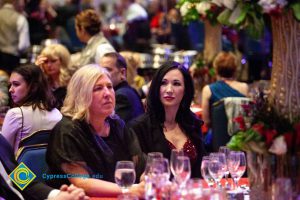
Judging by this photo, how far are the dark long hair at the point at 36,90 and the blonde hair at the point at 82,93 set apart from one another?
1.10m

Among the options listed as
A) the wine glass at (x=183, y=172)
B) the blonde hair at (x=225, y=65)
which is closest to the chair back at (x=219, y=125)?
the blonde hair at (x=225, y=65)

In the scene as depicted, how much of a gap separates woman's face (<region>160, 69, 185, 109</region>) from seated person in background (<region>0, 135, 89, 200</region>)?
1.16 metres

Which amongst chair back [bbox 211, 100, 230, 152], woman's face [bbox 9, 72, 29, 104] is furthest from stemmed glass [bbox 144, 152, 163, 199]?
chair back [bbox 211, 100, 230, 152]

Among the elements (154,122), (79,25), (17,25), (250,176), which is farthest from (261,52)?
(250,176)

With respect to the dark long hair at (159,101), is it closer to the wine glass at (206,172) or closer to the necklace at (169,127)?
the necklace at (169,127)

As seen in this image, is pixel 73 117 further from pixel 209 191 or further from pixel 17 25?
pixel 17 25

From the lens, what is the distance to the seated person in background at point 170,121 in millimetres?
5051

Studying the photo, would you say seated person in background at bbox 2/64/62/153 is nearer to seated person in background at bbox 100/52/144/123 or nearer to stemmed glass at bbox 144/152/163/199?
seated person in background at bbox 100/52/144/123

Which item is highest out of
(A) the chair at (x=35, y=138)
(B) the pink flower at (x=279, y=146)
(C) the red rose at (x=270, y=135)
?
(C) the red rose at (x=270, y=135)

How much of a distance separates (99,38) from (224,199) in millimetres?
4695

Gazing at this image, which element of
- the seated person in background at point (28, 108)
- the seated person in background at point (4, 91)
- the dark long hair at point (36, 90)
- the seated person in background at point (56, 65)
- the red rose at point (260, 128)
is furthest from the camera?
the seated person in background at point (56, 65)

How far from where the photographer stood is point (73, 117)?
445 centimetres

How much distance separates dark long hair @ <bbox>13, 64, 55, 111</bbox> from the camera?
562cm

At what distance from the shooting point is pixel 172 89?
201 inches
